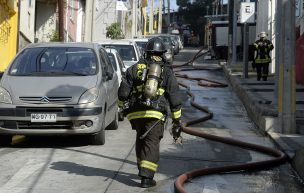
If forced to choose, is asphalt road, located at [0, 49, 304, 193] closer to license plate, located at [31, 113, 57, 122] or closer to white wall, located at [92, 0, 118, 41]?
license plate, located at [31, 113, 57, 122]

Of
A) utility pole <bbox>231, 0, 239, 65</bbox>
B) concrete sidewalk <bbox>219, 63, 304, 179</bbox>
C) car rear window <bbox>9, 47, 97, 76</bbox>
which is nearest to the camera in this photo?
concrete sidewalk <bbox>219, 63, 304, 179</bbox>

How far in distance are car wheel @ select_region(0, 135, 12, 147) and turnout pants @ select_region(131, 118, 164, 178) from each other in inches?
122

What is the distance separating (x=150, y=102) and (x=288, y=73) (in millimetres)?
4638

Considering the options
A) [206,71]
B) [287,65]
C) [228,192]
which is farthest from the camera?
[206,71]

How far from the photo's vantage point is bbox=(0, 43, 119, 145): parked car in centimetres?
874

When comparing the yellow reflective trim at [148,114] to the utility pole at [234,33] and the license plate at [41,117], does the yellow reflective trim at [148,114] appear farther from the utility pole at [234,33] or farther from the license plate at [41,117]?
the utility pole at [234,33]

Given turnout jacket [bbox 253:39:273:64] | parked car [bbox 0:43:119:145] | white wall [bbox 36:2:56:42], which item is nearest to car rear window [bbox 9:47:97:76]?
parked car [bbox 0:43:119:145]

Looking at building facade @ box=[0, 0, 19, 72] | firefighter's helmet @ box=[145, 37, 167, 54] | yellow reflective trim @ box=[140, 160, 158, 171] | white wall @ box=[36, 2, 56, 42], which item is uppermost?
white wall @ box=[36, 2, 56, 42]

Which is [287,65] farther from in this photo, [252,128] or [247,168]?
[247,168]

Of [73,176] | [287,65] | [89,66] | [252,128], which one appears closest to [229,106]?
[252,128]

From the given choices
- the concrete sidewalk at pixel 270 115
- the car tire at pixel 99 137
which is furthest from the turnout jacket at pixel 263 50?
the car tire at pixel 99 137

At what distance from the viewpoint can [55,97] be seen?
28.9ft

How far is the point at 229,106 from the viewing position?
15.9 metres

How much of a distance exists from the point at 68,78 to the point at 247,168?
322 centimetres
